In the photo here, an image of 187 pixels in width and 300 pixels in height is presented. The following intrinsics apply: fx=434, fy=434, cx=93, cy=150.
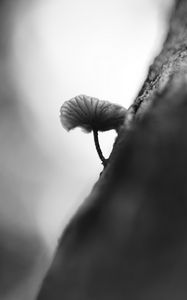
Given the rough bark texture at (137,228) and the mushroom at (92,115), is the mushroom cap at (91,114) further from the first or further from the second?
the rough bark texture at (137,228)

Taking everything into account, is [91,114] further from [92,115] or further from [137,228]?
[137,228]

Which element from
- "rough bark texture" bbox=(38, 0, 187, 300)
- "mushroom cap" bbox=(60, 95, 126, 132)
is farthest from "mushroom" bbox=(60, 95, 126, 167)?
"rough bark texture" bbox=(38, 0, 187, 300)

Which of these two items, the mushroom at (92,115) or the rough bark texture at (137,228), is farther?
the mushroom at (92,115)

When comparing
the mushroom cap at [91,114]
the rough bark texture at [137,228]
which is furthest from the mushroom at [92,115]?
the rough bark texture at [137,228]

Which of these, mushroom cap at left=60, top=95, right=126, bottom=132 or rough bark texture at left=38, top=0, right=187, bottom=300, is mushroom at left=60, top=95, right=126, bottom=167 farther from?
rough bark texture at left=38, top=0, right=187, bottom=300

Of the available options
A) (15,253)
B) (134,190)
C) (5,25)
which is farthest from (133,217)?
(5,25)

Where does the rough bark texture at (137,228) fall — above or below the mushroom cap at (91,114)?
below

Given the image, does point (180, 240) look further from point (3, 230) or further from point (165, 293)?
point (3, 230)

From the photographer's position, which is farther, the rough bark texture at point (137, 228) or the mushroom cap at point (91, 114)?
the mushroom cap at point (91, 114)
